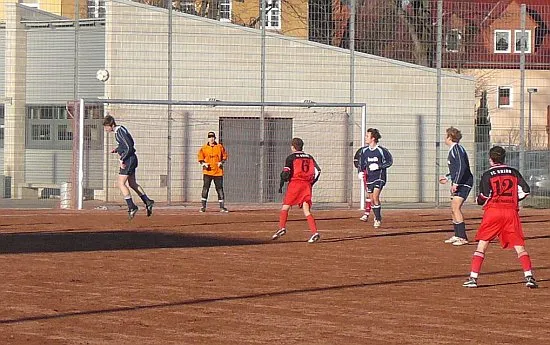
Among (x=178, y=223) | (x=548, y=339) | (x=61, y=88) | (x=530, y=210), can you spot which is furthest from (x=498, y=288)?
(x=61, y=88)

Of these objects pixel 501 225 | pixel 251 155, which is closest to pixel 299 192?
pixel 501 225

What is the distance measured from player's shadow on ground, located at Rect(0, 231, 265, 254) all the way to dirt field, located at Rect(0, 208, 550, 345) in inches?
1.0

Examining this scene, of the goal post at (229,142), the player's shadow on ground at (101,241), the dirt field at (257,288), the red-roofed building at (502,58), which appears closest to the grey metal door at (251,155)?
the goal post at (229,142)

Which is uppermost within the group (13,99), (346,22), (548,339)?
(346,22)

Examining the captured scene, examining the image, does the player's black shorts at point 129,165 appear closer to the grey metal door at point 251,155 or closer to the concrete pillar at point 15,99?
the grey metal door at point 251,155

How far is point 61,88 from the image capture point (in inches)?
1252

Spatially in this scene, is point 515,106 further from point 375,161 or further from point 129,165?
point 129,165

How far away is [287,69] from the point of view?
31656mm

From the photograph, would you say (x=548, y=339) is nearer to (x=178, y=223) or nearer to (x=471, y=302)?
(x=471, y=302)

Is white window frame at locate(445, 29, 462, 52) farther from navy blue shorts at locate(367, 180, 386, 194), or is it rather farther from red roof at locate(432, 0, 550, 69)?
navy blue shorts at locate(367, 180, 386, 194)

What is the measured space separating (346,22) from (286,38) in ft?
5.30

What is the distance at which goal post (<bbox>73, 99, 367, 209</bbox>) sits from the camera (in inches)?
1177

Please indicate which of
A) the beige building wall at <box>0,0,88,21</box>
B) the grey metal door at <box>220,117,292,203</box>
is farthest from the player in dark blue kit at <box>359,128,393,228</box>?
the beige building wall at <box>0,0,88,21</box>

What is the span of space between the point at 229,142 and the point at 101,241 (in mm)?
11908
